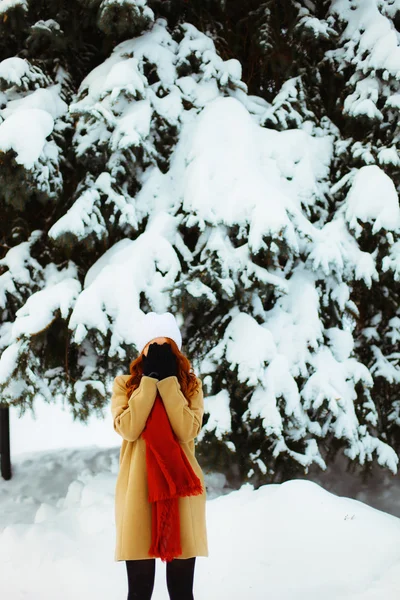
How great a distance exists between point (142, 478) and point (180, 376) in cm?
57

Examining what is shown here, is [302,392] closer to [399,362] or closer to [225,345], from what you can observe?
[225,345]

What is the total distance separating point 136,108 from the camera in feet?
16.6

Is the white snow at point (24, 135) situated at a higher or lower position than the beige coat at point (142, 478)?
higher

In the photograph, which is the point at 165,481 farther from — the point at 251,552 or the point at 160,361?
the point at 251,552

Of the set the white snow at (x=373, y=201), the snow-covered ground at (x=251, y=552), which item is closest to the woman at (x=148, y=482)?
the snow-covered ground at (x=251, y=552)

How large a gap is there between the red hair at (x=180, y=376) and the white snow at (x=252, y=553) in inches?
61.5

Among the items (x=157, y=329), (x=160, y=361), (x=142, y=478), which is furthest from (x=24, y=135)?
(x=142, y=478)

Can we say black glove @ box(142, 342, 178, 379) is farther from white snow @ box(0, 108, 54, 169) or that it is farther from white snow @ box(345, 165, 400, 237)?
white snow @ box(345, 165, 400, 237)

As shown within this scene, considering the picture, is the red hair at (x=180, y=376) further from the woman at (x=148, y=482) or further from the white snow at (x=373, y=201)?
the white snow at (x=373, y=201)

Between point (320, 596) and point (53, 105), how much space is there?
5004mm

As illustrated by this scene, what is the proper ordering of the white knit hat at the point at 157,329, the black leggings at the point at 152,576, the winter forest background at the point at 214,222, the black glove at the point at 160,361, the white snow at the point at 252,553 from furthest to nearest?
the winter forest background at the point at 214,222
the white snow at the point at 252,553
the white knit hat at the point at 157,329
the black glove at the point at 160,361
the black leggings at the point at 152,576

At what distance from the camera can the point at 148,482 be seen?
98.0 inches

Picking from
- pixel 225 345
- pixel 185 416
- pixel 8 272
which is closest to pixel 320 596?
pixel 185 416

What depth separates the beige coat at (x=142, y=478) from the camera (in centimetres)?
246
